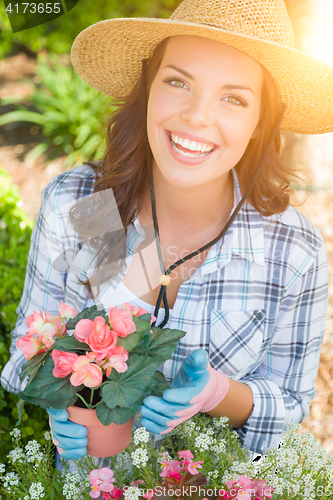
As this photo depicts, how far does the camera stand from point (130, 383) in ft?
3.36

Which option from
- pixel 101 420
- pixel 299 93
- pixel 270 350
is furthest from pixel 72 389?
pixel 299 93

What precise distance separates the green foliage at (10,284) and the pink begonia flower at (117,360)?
0.93 meters

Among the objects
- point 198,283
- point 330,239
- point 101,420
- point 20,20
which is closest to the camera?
point 101,420

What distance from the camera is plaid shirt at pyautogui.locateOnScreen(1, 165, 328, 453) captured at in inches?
65.1

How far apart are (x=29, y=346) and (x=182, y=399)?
43 cm

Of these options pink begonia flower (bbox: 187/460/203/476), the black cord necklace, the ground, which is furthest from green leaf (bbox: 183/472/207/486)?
the ground

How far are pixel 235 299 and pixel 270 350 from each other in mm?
306

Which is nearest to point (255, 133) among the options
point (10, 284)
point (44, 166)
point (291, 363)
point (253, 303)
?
point (253, 303)

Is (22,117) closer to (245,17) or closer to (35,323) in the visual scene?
(245,17)

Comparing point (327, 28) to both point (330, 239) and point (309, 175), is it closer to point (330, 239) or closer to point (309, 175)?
point (309, 175)

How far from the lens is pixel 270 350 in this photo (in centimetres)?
179

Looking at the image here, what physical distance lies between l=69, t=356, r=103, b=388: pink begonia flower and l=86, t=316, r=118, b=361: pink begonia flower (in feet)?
0.08

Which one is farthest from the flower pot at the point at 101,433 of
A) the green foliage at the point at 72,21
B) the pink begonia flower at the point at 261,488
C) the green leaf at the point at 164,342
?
the green foliage at the point at 72,21

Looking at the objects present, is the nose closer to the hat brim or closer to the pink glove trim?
the hat brim
